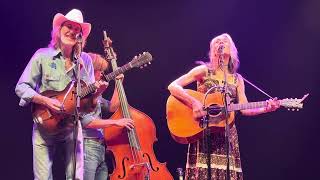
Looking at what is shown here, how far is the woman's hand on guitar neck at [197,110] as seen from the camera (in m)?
5.48

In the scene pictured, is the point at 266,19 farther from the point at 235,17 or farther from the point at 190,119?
the point at 190,119

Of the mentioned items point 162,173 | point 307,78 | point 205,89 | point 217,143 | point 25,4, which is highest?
point 25,4

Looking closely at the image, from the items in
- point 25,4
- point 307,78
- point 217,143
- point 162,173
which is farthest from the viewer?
point 307,78

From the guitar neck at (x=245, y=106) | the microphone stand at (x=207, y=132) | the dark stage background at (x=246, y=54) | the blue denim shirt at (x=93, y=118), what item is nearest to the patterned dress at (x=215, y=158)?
the microphone stand at (x=207, y=132)

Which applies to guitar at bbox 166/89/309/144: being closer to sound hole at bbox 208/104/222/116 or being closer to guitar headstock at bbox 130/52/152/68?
sound hole at bbox 208/104/222/116

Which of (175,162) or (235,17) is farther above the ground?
(235,17)

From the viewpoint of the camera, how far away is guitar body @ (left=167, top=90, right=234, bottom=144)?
535 centimetres

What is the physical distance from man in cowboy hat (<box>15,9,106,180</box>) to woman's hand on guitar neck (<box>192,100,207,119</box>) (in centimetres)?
138

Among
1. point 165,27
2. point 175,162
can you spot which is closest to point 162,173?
point 175,162

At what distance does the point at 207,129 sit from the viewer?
5.13 meters

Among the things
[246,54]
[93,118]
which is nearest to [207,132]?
[93,118]

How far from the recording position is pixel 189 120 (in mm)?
5605

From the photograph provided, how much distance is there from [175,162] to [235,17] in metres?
2.27

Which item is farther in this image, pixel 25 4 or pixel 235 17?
pixel 235 17
